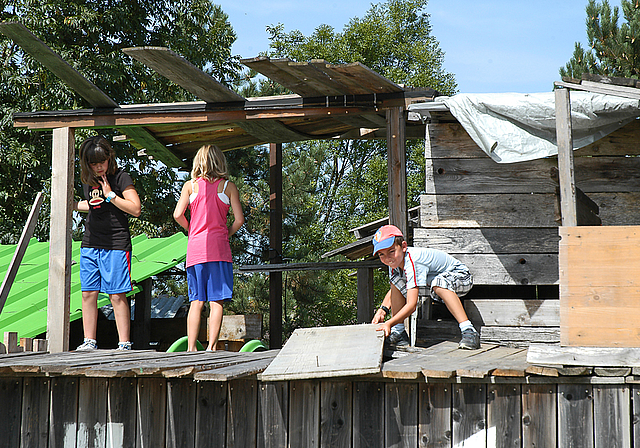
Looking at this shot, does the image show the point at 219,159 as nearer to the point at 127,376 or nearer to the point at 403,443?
the point at 127,376

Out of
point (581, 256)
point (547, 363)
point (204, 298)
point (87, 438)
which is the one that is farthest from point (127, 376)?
point (581, 256)

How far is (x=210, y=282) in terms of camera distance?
5633mm

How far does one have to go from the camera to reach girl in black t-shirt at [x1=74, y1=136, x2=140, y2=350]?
18.9 feet

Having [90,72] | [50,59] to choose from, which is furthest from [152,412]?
[90,72]

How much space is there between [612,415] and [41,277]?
30.4 feet

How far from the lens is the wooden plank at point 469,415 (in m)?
3.96

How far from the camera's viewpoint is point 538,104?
540cm

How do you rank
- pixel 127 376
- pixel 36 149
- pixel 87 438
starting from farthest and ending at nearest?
pixel 36 149
pixel 87 438
pixel 127 376

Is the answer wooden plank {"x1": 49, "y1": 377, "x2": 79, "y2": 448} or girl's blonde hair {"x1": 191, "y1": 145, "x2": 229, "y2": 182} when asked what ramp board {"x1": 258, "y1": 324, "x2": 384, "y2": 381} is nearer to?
wooden plank {"x1": 49, "y1": 377, "x2": 79, "y2": 448}

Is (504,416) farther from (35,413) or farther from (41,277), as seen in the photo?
(41,277)

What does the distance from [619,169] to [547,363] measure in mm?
2988

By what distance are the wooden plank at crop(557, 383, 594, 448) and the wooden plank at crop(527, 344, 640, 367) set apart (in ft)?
0.60

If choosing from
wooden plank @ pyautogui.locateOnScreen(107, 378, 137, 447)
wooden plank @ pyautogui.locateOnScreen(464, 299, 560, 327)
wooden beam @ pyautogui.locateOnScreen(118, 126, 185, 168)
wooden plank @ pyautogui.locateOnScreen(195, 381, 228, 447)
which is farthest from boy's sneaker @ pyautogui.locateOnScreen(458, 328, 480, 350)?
wooden beam @ pyautogui.locateOnScreen(118, 126, 185, 168)

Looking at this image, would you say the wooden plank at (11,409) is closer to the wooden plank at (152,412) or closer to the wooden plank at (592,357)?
the wooden plank at (152,412)
